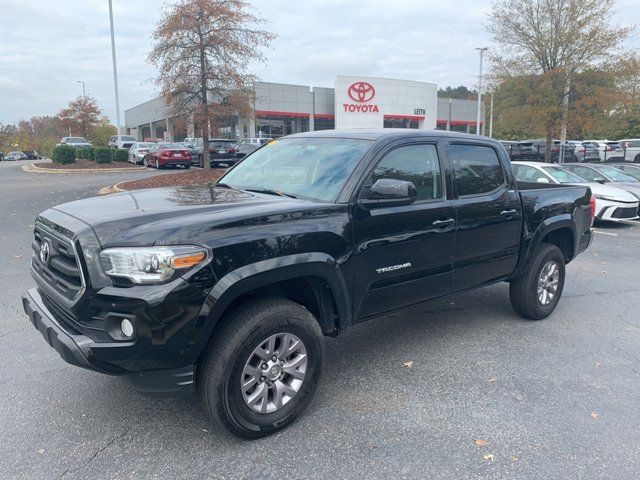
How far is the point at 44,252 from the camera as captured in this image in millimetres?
3322

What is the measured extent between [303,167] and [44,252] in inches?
75.0

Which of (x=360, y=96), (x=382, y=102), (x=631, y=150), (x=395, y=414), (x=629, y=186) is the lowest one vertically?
(x=395, y=414)

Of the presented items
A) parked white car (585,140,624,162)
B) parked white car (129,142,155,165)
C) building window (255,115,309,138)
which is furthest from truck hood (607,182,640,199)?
building window (255,115,309,138)

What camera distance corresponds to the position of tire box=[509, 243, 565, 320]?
5098 mm

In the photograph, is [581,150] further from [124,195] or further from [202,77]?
[124,195]

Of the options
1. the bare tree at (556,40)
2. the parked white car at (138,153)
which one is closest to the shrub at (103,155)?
the parked white car at (138,153)

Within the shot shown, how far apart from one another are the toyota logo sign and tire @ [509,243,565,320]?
40.4 m

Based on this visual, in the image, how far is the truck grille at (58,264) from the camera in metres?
2.90

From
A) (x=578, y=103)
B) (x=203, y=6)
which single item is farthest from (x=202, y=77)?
(x=578, y=103)

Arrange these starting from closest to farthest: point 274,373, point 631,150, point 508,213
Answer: point 274,373 → point 508,213 → point 631,150

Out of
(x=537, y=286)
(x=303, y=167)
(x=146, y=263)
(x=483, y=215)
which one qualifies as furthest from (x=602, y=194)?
(x=146, y=263)

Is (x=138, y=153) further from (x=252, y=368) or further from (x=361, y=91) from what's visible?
(x=252, y=368)

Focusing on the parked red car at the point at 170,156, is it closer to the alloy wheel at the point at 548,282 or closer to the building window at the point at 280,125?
the alloy wheel at the point at 548,282

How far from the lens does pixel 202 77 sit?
17.3 metres
